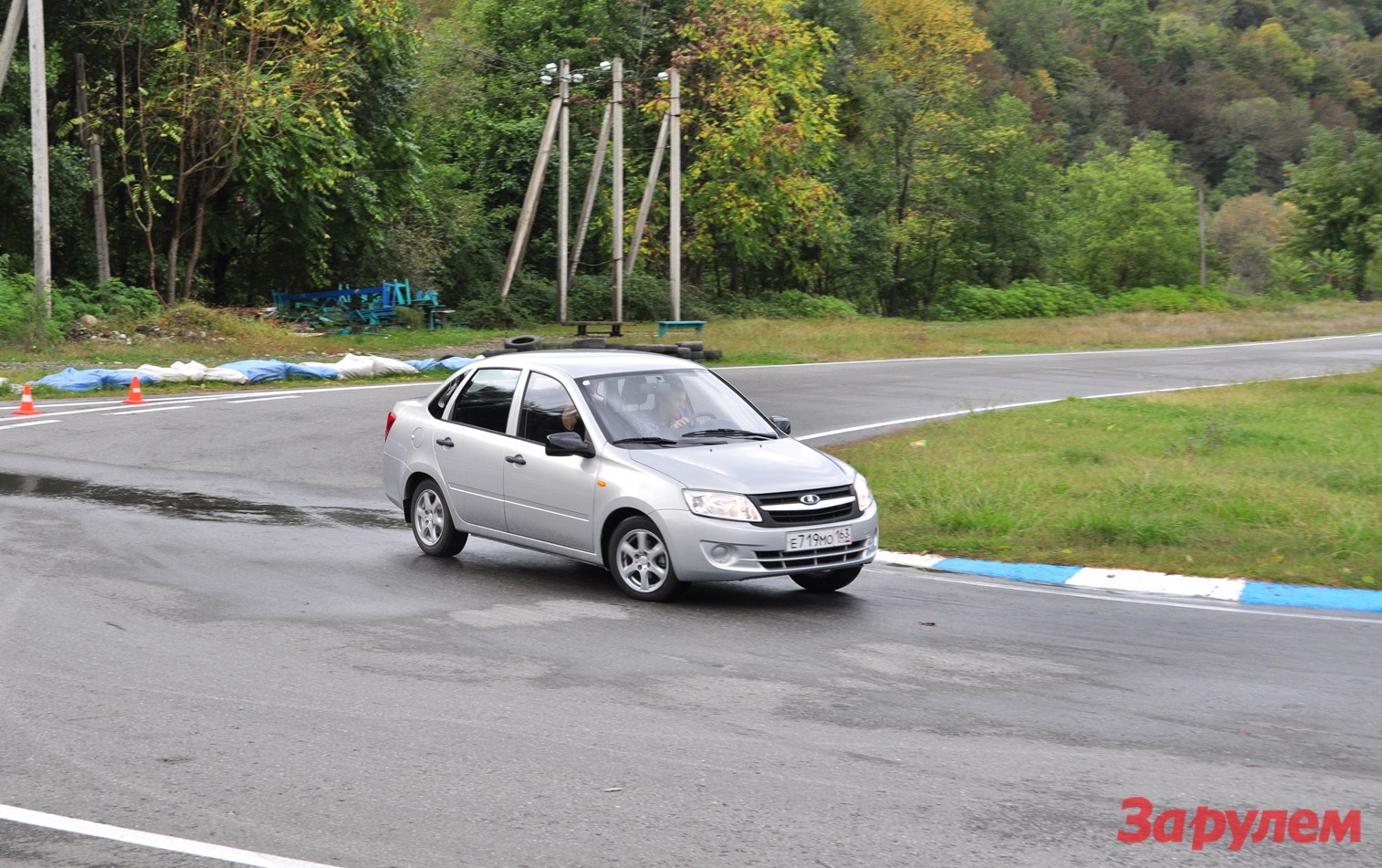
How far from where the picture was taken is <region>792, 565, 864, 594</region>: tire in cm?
961

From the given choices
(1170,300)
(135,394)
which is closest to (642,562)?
(135,394)

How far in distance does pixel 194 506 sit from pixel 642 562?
5965 millimetres

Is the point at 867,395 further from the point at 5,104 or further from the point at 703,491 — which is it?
the point at 5,104

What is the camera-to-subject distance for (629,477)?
9.30 metres

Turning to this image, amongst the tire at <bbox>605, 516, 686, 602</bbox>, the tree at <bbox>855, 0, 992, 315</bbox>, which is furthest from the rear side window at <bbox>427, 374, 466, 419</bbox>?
the tree at <bbox>855, 0, 992, 315</bbox>

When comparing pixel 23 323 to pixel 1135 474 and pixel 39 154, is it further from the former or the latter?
pixel 1135 474

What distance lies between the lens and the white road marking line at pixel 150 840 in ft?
15.7

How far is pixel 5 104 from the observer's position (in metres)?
32.6

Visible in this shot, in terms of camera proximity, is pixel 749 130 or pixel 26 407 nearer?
pixel 26 407

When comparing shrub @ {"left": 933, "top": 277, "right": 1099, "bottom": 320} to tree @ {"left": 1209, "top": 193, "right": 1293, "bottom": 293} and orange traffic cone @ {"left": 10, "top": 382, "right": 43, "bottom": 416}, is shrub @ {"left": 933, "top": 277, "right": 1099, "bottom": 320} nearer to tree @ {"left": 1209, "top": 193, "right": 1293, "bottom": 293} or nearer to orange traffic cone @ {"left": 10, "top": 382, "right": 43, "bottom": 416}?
tree @ {"left": 1209, "top": 193, "right": 1293, "bottom": 293}

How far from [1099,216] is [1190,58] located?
249 feet

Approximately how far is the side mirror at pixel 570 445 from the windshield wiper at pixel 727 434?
69 centimetres
